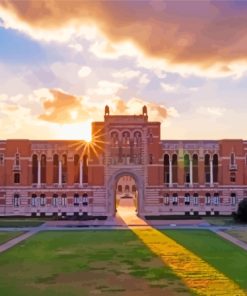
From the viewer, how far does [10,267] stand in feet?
88.4

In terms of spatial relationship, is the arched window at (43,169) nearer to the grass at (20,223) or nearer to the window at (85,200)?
the window at (85,200)

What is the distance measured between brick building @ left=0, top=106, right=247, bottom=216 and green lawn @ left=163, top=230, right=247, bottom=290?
3209cm

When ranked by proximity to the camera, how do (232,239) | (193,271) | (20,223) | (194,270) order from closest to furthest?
1. (193,271)
2. (194,270)
3. (232,239)
4. (20,223)

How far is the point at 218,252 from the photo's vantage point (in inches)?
1292

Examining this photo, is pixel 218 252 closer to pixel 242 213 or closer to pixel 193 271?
pixel 193 271

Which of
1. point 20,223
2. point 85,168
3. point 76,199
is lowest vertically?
→ point 20,223

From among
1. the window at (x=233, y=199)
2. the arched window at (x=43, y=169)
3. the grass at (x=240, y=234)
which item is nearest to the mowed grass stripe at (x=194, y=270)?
the grass at (x=240, y=234)

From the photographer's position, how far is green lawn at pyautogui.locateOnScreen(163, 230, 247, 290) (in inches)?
981

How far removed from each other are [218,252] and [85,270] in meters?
10.5

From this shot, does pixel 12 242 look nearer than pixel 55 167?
Yes

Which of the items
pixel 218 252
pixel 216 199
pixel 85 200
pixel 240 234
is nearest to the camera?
pixel 218 252

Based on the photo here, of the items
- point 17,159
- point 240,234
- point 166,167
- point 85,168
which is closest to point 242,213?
point 240,234

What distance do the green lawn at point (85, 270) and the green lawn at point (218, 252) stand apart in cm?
282

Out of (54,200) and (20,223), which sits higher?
(54,200)
